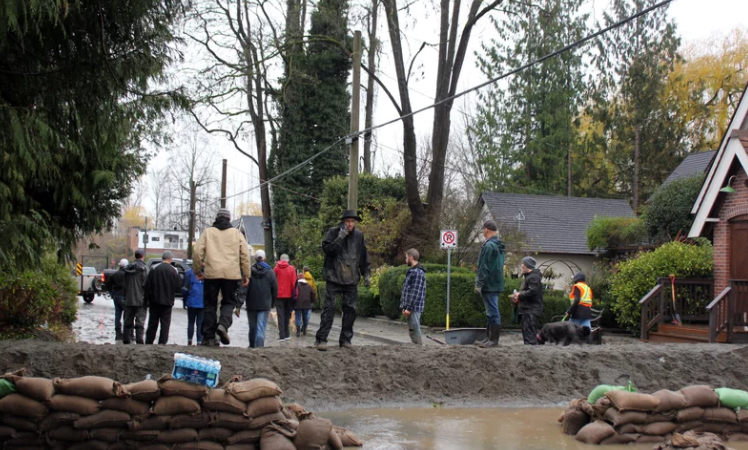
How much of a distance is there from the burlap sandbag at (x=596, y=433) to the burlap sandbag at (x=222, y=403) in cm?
388

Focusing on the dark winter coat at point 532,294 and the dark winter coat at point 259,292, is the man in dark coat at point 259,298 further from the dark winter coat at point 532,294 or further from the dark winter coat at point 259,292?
the dark winter coat at point 532,294

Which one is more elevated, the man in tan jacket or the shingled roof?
the shingled roof

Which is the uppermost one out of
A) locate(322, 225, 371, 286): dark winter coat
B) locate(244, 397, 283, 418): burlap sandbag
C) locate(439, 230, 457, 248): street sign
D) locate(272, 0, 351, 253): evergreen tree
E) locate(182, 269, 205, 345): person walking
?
locate(272, 0, 351, 253): evergreen tree

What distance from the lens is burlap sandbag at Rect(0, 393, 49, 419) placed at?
702cm

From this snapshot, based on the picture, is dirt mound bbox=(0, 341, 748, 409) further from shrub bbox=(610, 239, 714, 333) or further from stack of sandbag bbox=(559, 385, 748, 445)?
shrub bbox=(610, 239, 714, 333)

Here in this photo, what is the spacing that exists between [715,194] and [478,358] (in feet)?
36.3

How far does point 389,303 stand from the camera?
81.3 feet

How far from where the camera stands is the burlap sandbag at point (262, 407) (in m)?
7.41

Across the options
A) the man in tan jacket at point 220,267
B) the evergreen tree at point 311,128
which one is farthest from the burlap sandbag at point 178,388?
the evergreen tree at point 311,128

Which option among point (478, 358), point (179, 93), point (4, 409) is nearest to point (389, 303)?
point (478, 358)

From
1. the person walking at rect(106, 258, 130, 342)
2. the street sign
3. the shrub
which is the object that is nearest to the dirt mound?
the person walking at rect(106, 258, 130, 342)

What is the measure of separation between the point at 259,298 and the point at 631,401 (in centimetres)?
684

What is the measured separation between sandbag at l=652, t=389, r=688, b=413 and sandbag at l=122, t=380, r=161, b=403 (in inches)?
221

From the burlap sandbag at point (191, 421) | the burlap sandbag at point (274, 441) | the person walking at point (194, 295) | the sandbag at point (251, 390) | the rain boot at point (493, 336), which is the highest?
the person walking at point (194, 295)
